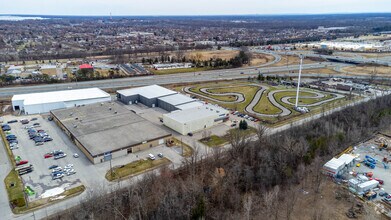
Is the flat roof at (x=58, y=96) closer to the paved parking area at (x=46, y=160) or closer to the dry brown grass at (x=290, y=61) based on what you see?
the paved parking area at (x=46, y=160)

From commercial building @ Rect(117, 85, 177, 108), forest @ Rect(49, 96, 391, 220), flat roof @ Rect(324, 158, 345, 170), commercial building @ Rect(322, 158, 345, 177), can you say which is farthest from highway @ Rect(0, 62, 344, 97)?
commercial building @ Rect(322, 158, 345, 177)

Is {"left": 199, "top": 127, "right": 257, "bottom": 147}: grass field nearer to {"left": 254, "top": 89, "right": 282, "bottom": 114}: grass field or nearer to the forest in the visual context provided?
the forest

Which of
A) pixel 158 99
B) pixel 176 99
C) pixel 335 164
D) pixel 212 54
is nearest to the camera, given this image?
pixel 335 164

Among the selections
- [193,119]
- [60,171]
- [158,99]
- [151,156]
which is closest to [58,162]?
[60,171]

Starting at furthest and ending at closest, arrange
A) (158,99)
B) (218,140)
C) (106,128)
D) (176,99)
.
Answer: (158,99), (176,99), (106,128), (218,140)

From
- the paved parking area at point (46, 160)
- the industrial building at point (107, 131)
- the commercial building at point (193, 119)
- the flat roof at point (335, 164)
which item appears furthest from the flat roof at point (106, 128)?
the flat roof at point (335, 164)

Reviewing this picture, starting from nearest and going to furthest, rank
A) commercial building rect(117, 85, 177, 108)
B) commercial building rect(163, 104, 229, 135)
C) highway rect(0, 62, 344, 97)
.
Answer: commercial building rect(163, 104, 229, 135)
commercial building rect(117, 85, 177, 108)
highway rect(0, 62, 344, 97)

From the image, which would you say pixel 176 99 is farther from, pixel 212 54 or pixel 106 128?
pixel 212 54

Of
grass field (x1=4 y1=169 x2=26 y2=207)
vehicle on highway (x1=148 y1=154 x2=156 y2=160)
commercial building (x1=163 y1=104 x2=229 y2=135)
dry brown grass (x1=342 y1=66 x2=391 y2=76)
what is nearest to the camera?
grass field (x1=4 y1=169 x2=26 y2=207)
